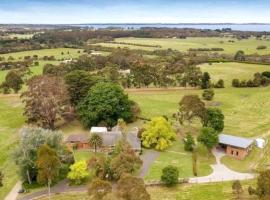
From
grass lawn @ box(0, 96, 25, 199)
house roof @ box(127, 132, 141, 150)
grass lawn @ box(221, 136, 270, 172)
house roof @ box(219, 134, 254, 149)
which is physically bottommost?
grass lawn @ box(0, 96, 25, 199)

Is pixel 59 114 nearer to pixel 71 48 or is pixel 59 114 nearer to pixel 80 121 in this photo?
pixel 80 121

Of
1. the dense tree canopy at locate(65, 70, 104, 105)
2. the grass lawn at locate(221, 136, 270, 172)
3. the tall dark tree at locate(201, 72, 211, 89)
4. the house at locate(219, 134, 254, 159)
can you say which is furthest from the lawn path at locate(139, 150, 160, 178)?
the tall dark tree at locate(201, 72, 211, 89)

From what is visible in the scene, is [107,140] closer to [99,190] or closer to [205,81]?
[99,190]

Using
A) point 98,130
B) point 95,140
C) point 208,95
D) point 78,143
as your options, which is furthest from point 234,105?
point 95,140

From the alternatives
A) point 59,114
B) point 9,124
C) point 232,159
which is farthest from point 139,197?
point 9,124

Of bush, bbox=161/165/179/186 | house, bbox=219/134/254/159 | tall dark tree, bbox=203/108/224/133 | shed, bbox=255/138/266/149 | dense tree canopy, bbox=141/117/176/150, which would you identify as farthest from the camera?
tall dark tree, bbox=203/108/224/133

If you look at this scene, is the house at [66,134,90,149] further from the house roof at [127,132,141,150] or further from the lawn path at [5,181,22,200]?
the lawn path at [5,181,22,200]
